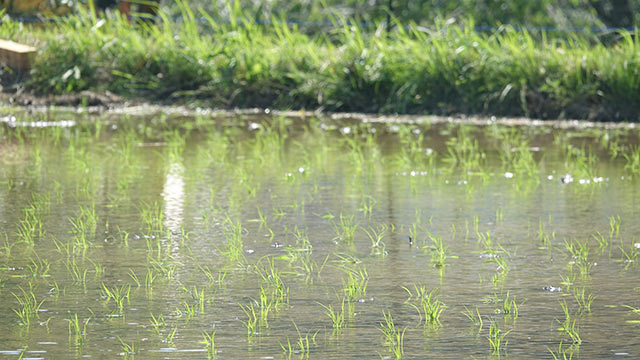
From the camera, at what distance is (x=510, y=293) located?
5844 mm

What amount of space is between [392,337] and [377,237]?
2.16 m

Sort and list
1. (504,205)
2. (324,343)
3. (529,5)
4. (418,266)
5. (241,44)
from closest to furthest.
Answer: (324,343) → (418,266) → (504,205) → (241,44) → (529,5)

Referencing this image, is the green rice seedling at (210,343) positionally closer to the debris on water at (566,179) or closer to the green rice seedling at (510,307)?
the green rice seedling at (510,307)

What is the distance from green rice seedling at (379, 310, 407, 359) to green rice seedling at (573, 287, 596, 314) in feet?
2.94

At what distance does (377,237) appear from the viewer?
7.16 meters

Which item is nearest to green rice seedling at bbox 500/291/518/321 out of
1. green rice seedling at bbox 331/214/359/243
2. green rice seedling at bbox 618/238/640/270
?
green rice seedling at bbox 618/238/640/270

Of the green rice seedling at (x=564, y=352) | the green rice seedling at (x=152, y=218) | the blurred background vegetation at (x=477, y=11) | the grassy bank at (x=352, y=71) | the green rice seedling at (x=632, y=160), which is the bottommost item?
the green rice seedling at (x=564, y=352)

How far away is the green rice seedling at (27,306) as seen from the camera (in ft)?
17.3

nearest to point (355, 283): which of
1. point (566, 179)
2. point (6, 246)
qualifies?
point (6, 246)

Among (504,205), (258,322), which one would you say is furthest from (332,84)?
(258,322)

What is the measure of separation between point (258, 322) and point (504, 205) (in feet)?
11.3

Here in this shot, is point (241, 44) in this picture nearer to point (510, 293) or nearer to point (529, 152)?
point (529, 152)

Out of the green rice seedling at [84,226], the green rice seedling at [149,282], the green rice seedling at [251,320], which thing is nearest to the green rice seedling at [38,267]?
the green rice seedling at [84,226]

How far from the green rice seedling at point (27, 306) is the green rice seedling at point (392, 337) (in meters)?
1.47
